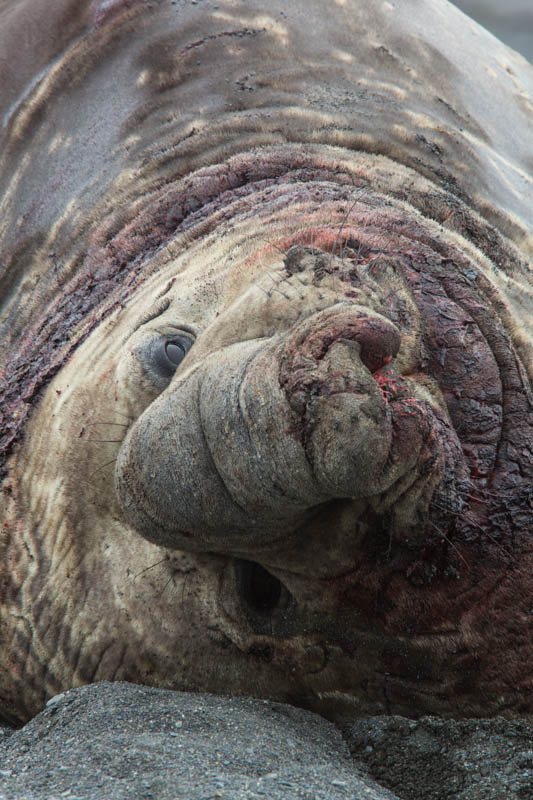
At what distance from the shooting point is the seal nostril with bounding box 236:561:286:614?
2.57 meters

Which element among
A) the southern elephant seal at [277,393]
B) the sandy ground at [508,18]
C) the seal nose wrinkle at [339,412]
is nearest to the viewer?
the seal nose wrinkle at [339,412]

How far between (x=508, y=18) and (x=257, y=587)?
8.60 m

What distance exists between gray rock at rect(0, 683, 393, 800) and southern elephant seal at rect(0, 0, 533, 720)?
0.13 m

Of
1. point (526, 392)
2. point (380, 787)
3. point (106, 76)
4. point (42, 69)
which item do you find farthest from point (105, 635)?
point (42, 69)

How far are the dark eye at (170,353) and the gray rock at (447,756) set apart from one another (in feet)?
3.67

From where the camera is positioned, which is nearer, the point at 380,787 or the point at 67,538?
the point at 380,787

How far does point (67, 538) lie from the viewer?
115 inches

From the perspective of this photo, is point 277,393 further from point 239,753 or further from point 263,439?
point 239,753

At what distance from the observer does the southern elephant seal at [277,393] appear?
2.15 m

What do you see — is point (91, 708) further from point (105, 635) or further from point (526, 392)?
point (526, 392)

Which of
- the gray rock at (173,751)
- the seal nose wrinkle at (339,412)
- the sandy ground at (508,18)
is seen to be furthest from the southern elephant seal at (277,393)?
the sandy ground at (508,18)

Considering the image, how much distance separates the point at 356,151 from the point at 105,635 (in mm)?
2225

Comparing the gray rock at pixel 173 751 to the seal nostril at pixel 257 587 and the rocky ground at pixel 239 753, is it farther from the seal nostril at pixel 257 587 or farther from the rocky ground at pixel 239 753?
the seal nostril at pixel 257 587

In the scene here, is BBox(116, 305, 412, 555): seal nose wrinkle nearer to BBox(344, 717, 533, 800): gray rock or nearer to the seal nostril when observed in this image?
the seal nostril
